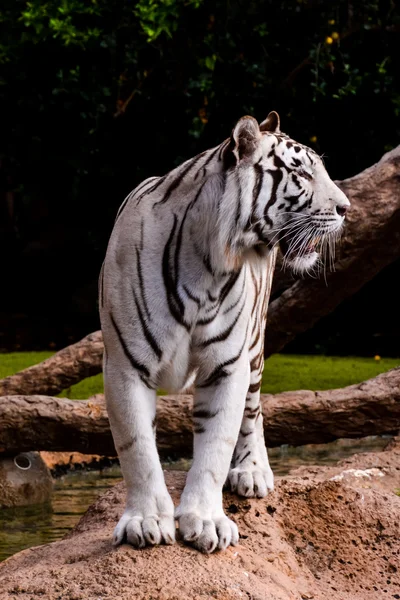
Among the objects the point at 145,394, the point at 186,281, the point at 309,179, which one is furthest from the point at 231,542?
the point at 309,179

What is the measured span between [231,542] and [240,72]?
8010 millimetres

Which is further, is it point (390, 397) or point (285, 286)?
point (285, 286)

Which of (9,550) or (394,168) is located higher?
(394,168)

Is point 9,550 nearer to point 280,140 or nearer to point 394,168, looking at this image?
point 280,140

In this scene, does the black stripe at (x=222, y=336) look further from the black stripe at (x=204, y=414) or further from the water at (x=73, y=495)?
the water at (x=73, y=495)

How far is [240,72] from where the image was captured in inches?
424

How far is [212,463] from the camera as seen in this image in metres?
3.43

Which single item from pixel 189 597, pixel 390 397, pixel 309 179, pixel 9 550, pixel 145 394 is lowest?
pixel 9 550

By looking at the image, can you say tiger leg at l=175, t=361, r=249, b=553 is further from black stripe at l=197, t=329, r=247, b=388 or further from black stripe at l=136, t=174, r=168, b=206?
black stripe at l=136, t=174, r=168, b=206

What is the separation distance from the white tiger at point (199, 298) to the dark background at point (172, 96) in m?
6.53

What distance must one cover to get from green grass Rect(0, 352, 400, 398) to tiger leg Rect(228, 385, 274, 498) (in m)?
4.26

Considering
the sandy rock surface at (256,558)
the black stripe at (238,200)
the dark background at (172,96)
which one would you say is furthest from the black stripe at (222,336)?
the dark background at (172,96)

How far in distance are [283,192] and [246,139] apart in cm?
23

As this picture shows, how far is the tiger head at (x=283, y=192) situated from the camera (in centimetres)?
343
